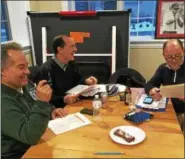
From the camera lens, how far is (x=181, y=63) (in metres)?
1.60

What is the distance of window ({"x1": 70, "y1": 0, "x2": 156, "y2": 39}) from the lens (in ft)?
9.65

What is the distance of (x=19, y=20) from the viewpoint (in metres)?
2.79

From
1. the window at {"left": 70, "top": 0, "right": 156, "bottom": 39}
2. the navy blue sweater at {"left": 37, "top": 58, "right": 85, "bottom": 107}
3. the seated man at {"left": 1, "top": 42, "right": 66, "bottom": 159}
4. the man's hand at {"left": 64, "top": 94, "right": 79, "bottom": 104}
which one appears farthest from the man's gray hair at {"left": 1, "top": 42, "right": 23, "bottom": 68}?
the window at {"left": 70, "top": 0, "right": 156, "bottom": 39}

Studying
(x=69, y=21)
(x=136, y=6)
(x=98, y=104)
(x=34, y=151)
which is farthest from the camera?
(x=136, y=6)

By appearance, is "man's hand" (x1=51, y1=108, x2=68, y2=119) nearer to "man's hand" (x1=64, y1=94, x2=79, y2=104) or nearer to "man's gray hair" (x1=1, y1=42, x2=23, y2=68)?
"man's hand" (x1=64, y1=94, x2=79, y2=104)

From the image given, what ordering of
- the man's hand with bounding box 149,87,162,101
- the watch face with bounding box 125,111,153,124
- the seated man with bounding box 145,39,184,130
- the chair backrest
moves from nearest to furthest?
the watch face with bounding box 125,111,153,124, the man's hand with bounding box 149,87,162,101, the seated man with bounding box 145,39,184,130, the chair backrest

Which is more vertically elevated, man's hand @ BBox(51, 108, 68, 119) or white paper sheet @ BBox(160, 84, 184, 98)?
white paper sheet @ BBox(160, 84, 184, 98)

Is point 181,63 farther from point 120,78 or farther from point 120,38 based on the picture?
point 120,38

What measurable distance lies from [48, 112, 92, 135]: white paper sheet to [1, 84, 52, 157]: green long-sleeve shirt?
0.14m

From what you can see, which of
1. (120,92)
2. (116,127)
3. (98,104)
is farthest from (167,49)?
(116,127)

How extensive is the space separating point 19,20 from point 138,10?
5.33 ft

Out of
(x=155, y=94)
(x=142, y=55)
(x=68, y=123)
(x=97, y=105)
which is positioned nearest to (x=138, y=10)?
(x=142, y=55)

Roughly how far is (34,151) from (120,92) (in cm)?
91

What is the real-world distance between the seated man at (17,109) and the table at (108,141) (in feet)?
0.28
